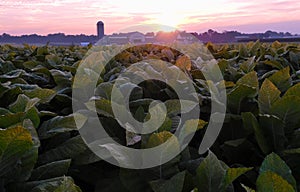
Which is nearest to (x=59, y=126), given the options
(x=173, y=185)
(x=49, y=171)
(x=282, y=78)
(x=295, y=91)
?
(x=49, y=171)

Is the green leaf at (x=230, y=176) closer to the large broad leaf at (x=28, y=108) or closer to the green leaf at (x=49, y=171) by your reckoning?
the green leaf at (x=49, y=171)

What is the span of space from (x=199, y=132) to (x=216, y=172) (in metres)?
0.48

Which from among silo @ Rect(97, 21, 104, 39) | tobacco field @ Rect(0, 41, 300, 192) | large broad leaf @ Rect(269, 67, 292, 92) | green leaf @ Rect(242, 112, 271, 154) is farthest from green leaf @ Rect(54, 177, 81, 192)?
silo @ Rect(97, 21, 104, 39)

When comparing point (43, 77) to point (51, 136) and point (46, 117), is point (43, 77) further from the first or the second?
point (51, 136)

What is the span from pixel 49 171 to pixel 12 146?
0.55 ft

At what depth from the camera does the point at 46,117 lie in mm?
1561

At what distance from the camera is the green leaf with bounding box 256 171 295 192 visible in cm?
88

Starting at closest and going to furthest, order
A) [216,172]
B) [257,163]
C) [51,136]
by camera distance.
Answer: [216,172] → [51,136] → [257,163]

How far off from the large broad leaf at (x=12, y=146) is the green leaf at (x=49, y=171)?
0.33 ft

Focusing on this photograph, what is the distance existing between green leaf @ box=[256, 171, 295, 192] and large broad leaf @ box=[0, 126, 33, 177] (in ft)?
1.78

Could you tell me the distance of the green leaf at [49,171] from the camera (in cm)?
109

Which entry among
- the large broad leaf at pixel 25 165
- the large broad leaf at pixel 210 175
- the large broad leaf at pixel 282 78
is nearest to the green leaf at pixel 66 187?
the large broad leaf at pixel 25 165

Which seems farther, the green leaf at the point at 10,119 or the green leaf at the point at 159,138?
the green leaf at the point at 10,119

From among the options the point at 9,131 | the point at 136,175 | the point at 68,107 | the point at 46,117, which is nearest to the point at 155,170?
the point at 136,175
